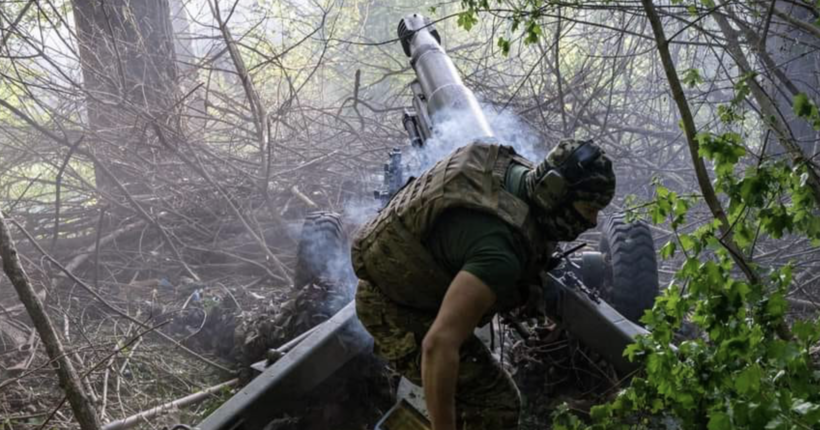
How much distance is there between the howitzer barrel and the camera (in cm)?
470

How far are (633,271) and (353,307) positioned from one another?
80.2 inches

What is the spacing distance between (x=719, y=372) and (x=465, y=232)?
1.07 m

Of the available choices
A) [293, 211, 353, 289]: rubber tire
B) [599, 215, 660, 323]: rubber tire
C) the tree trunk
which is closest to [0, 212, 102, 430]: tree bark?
[293, 211, 353, 289]: rubber tire

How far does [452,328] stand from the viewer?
8.57 ft

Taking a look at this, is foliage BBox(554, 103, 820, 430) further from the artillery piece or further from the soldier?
the artillery piece

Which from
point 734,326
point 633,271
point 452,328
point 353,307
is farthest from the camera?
point 633,271

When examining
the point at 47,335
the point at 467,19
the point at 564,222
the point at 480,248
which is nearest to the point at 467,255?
the point at 480,248

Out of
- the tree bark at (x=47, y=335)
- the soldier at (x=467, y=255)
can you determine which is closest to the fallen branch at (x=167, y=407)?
the tree bark at (x=47, y=335)

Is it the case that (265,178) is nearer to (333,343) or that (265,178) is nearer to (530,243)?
(333,343)

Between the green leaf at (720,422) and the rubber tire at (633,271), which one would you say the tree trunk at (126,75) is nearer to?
the rubber tire at (633,271)

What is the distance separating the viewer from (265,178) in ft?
25.8

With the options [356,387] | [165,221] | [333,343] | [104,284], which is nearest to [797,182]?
[333,343]

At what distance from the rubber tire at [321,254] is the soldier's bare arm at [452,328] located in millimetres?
2919

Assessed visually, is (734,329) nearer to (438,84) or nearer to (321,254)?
(438,84)
